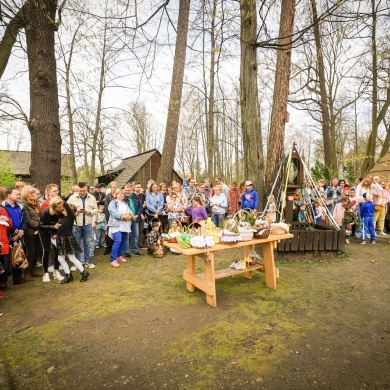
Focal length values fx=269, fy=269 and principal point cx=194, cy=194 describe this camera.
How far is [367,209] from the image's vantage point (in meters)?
7.65

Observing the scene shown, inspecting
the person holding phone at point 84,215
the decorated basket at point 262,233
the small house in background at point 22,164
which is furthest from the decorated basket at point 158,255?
the small house in background at point 22,164

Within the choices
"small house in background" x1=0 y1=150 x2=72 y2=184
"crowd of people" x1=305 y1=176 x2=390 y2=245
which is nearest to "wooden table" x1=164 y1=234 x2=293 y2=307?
"crowd of people" x1=305 y1=176 x2=390 y2=245

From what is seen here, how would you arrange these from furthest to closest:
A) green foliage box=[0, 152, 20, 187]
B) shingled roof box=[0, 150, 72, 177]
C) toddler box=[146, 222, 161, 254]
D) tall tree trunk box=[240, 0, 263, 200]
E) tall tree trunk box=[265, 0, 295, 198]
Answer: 1. shingled roof box=[0, 150, 72, 177]
2. green foliage box=[0, 152, 20, 187]
3. toddler box=[146, 222, 161, 254]
4. tall tree trunk box=[265, 0, 295, 198]
5. tall tree trunk box=[240, 0, 263, 200]

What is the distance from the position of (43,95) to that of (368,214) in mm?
8855

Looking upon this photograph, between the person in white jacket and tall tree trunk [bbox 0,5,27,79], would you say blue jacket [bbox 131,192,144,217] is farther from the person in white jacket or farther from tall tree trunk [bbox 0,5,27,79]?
tall tree trunk [bbox 0,5,27,79]

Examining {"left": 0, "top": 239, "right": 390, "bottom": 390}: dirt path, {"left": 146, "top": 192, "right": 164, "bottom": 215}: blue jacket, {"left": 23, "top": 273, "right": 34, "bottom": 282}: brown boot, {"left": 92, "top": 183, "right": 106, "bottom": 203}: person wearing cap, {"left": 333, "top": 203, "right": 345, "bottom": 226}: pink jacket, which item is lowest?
{"left": 0, "top": 239, "right": 390, "bottom": 390}: dirt path

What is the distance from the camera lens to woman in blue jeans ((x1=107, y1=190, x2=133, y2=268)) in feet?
19.3

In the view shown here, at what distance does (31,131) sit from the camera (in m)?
5.93

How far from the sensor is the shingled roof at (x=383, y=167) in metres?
16.3

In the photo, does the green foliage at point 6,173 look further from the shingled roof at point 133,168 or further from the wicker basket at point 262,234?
the wicker basket at point 262,234

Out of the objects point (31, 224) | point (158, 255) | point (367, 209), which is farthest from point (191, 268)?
point (367, 209)

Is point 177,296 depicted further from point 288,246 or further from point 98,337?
point 288,246

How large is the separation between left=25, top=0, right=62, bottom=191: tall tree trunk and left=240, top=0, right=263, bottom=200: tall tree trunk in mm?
4021

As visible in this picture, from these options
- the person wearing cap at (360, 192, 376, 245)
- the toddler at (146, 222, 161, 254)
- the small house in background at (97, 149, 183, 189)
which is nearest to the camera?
the toddler at (146, 222, 161, 254)
